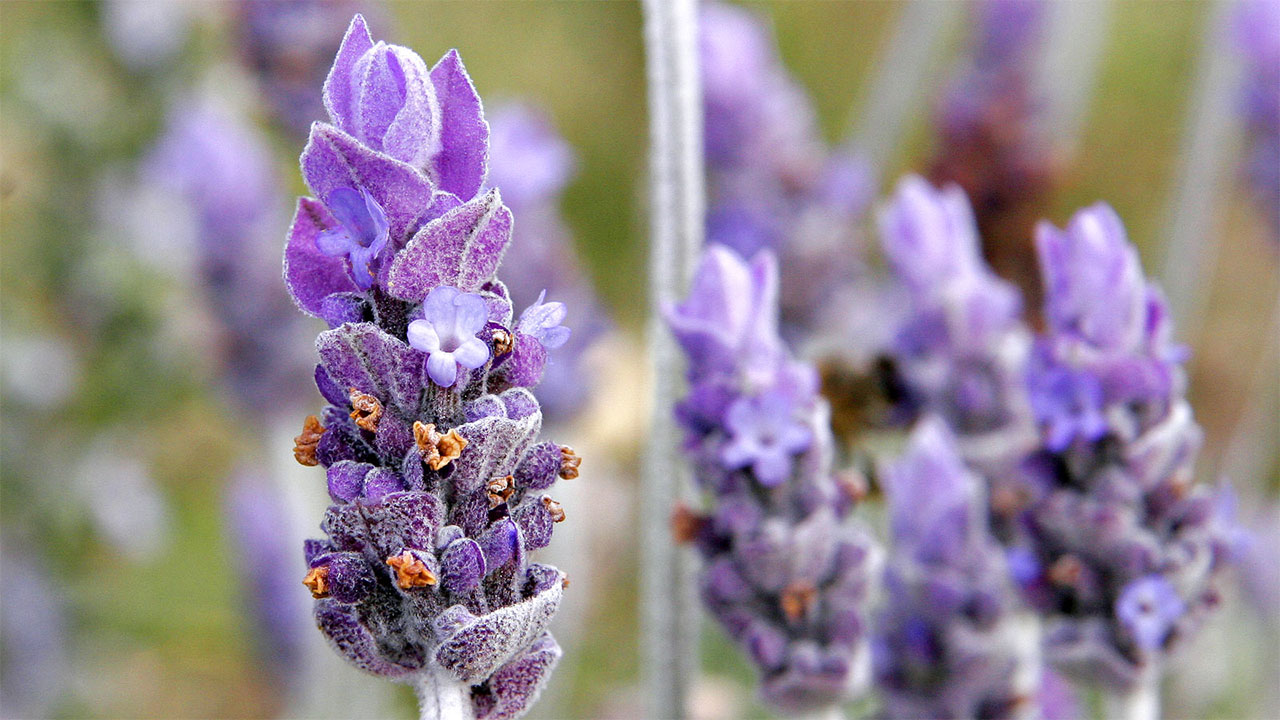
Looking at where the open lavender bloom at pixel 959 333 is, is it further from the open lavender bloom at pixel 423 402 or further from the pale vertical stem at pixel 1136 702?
the open lavender bloom at pixel 423 402

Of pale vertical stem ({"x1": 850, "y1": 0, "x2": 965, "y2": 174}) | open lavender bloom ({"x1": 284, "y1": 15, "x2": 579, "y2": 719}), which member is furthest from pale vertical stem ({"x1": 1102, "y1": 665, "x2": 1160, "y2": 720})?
pale vertical stem ({"x1": 850, "y1": 0, "x2": 965, "y2": 174})

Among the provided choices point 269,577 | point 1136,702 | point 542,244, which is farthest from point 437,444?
point 269,577

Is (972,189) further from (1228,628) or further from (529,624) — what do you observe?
(529,624)

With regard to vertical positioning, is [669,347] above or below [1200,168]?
below

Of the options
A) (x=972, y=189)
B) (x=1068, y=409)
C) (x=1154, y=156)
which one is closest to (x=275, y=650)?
(x=972, y=189)

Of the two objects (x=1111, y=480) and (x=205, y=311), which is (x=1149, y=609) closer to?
(x=1111, y=480)
